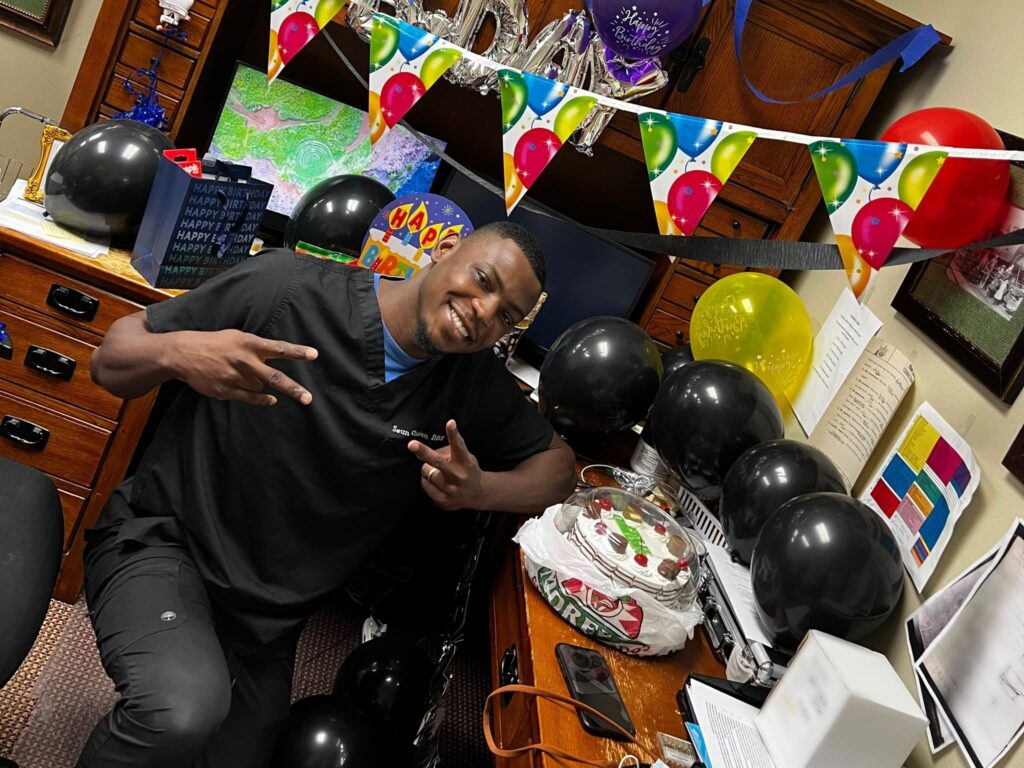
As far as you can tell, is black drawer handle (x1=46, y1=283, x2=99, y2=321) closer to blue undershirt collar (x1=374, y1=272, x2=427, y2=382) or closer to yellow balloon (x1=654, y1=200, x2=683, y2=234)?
blue undershirt collar (x1=374, y1=272, x2=427, y2=382)

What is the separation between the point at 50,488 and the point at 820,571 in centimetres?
113

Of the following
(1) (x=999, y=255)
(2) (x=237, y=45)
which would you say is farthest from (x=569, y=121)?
(2) (x=237, y=45)

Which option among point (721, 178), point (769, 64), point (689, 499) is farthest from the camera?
point (769, 64)

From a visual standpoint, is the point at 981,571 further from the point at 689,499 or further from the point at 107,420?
the point at 107,420

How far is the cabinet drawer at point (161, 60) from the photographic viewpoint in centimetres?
233

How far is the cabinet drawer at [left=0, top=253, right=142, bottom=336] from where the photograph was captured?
2064 mm

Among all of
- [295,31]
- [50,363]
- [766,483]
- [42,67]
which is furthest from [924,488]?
[42,67]

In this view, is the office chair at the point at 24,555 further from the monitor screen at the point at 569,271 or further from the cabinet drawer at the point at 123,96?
the monitor screen at the point at 569,271

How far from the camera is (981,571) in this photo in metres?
1.34

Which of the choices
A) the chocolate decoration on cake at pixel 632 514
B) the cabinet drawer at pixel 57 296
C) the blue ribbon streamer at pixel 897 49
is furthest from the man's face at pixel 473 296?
the blue ribbon streamer at pixel 897 49

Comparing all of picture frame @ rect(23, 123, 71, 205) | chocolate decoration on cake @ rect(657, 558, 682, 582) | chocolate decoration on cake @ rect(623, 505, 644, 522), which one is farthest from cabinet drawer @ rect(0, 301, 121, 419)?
chocolate decoration on cake @ rect(657, 558, 682, 582)

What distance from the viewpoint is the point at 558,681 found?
1389mm

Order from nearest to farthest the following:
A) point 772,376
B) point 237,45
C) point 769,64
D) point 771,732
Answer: point 771,732, point 772,376, point 769,64, point 237,45

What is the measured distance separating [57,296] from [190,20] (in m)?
0.79
